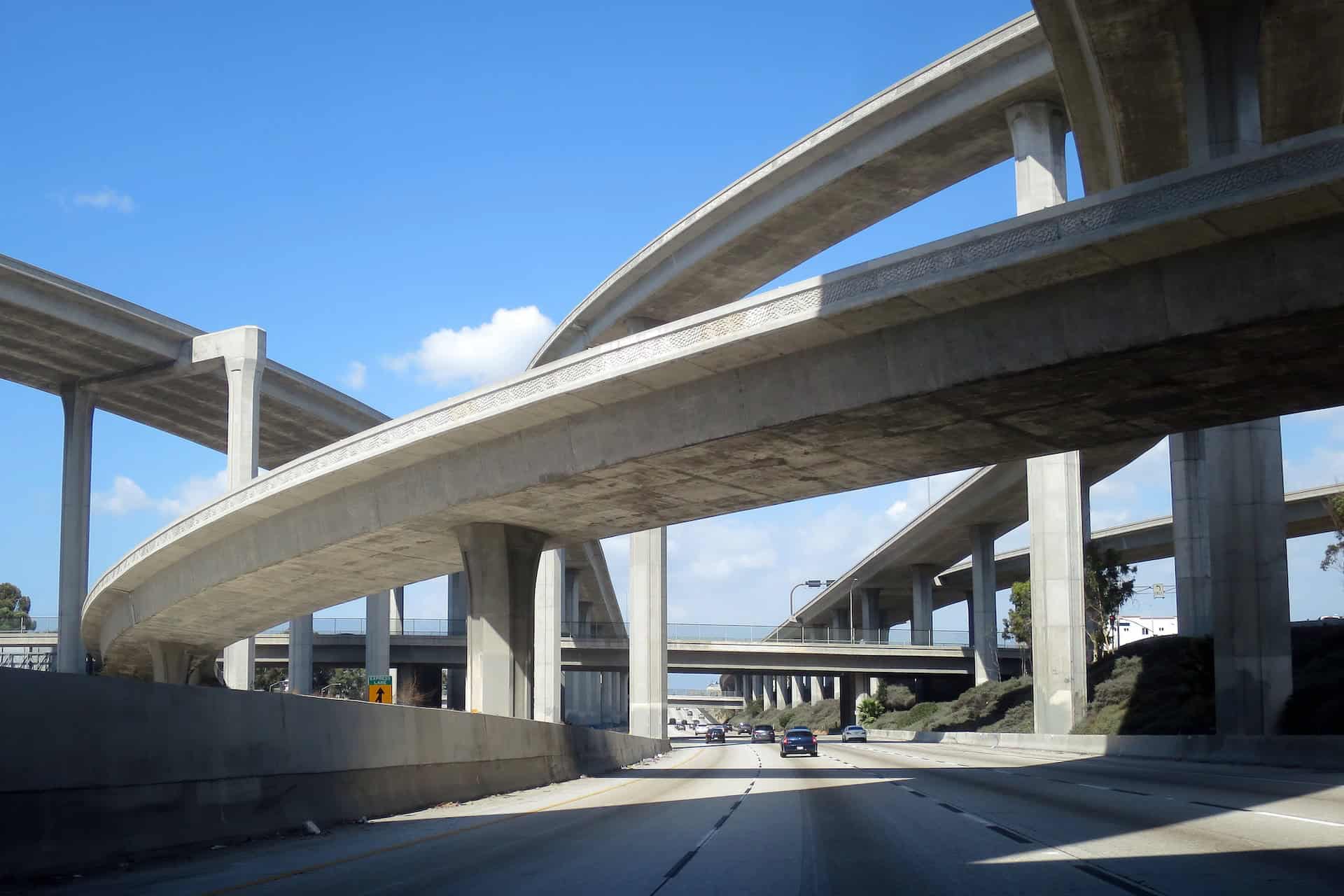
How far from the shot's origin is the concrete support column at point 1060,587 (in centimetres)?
5600

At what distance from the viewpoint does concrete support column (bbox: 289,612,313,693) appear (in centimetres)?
7788

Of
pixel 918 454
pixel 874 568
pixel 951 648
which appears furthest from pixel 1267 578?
pixel 874 568

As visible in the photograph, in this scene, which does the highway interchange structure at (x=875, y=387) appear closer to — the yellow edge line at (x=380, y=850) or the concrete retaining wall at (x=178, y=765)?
the yellow edge line at (x=380, y=850)

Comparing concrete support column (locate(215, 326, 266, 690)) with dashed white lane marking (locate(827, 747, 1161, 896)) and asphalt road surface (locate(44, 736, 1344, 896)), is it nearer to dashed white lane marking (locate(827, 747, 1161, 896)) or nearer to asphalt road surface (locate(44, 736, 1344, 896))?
asphalt road surface (locate(44, 736, 1344, 896))

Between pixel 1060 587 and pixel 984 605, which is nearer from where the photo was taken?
pixel 1060 587

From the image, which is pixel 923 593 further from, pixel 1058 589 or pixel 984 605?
pixel 1058 589

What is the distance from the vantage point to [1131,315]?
1941 cm

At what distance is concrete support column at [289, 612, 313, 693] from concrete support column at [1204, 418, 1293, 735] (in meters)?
55.6

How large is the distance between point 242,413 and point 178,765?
51272 millimetres

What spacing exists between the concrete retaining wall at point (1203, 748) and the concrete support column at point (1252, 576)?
228cm

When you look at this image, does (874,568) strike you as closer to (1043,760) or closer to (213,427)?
(213,427)

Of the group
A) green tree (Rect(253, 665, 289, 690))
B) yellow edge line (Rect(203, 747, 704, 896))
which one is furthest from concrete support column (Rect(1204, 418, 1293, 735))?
green tree (Rect(253, 665, 289, 690))

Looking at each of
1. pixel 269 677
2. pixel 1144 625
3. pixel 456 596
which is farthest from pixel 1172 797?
pixel 1144 625

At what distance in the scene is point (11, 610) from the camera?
18550 cm
